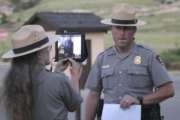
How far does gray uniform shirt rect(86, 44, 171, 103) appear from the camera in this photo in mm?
5811

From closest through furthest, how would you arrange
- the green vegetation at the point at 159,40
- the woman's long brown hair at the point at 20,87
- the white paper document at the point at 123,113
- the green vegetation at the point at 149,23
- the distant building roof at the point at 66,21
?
1. the woman's long brown hair at the point at 20,87
2. the white paper document at the point at 123,113
3. the distant building roof at the point at 66,21
4. the green vegetation at the point at 149,23
5. the green vegetation at the point at 159,40

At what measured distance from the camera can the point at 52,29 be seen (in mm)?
15938

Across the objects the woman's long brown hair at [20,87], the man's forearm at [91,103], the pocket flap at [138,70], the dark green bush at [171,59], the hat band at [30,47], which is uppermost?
the hat band at [30,47]

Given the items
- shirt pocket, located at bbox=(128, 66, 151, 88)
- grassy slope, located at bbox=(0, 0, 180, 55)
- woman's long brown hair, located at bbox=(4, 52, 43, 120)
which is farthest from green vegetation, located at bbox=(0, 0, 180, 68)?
woman's long brown hair, located at bbox=(4, 52, 43, 120)

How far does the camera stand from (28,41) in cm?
517

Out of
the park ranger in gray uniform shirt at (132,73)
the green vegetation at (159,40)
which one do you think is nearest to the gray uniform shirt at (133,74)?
the park ranger in gray uniform shirt at (132,73)

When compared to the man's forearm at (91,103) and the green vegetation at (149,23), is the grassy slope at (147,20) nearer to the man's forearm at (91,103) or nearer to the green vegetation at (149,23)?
the green vegetation at (149,23)

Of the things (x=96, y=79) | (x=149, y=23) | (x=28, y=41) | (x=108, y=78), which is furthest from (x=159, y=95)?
(x=149, y=23)

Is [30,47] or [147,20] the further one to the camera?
[147,20]

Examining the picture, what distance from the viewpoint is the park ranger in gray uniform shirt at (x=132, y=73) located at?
5.80m

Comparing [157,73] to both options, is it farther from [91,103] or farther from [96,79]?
[91,103]

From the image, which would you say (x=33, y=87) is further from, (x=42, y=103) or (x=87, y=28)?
(x=87, y=28)

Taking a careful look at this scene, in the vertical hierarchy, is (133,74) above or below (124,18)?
below

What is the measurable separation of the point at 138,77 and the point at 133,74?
5 cm
